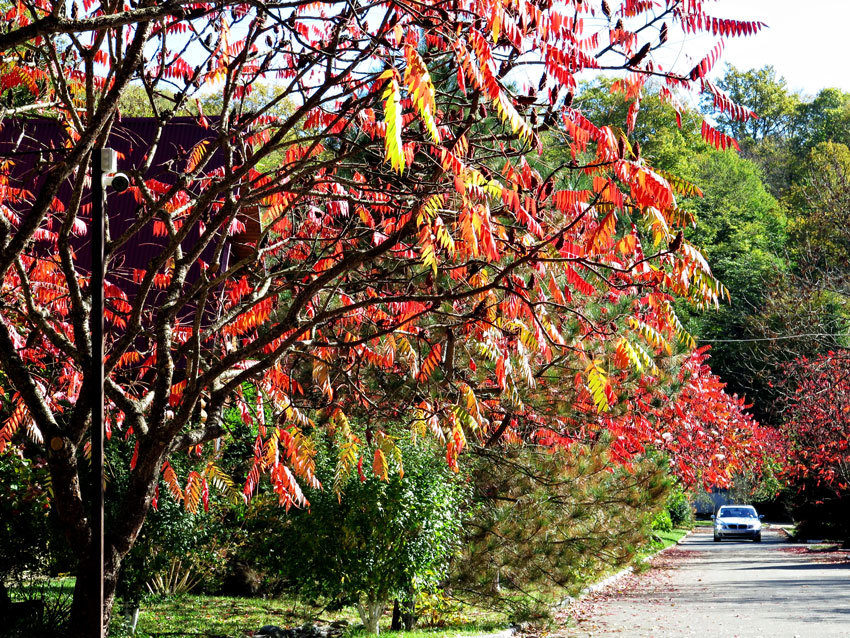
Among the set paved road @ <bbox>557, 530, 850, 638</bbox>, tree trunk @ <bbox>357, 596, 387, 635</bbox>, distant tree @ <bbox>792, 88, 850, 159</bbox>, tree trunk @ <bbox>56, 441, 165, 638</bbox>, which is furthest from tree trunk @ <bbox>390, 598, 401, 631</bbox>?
distant tree @ <bbox>792, 88, 850, 159</bbox>

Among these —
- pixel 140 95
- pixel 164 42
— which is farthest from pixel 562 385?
pixel 140 95

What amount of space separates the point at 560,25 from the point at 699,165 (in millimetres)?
57188

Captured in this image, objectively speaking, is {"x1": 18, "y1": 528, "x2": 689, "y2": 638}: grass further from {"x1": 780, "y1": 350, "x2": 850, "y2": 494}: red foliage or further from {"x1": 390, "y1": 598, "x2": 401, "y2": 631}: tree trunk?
{"x1": 780, "y1": 350, "x2": 850, "y2": 494}: red foliage

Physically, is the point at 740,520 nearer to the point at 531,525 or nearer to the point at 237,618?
the point at 531,525

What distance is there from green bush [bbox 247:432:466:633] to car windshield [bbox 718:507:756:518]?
3473 centimetres

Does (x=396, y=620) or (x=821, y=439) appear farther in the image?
(x=821, y=439)

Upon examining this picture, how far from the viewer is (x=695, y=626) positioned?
13133mm

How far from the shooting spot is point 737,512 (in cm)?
4319

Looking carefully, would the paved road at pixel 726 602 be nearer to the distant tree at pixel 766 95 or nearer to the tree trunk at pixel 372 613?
the tree trunk at pixel 372 613

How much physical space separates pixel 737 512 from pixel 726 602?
2877cm

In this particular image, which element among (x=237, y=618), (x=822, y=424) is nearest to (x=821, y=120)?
(x=822, y=424)

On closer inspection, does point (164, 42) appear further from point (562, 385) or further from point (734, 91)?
point (734, 91)

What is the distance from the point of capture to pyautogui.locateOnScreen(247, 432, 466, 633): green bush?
11.0 meters

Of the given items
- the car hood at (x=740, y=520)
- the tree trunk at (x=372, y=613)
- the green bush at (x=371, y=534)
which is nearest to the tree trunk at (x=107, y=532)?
the green bush at (x=371, y=534)
